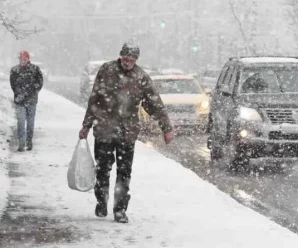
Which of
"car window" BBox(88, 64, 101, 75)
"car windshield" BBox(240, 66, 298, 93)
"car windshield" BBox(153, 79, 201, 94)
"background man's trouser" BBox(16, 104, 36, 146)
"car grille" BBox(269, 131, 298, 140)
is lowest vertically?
"car window" BBox(88, 64, 101, 75)

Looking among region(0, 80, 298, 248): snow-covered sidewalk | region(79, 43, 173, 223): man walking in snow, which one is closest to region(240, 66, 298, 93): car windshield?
region(0, 80, 298, 248): snow-covered sidewalk

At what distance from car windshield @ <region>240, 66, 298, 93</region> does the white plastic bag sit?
5415 millimetres

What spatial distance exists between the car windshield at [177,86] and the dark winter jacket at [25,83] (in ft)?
23.0

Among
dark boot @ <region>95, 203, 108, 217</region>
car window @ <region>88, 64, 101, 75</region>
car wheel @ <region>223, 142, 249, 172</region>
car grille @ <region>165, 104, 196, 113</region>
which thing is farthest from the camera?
car window @ <region>88, 64, 101, 75</region>

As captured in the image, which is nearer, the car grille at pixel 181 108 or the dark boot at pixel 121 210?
the dark boot at pixel 121 210

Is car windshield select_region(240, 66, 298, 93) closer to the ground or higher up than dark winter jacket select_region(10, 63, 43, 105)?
higher up

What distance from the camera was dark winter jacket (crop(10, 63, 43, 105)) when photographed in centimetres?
1308

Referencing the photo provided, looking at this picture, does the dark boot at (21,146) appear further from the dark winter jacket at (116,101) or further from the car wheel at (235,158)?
the dark winter jacket at (116,101)

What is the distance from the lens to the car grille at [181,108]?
1881cm

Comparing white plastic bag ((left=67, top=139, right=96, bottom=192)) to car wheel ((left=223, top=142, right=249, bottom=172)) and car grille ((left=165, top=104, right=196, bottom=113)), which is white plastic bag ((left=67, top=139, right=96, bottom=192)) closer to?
car wheel ((left=223, top=142, right=249, bottom=172))

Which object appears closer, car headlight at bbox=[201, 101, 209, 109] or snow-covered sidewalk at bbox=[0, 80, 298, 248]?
snow-covered sidewalk at bbox=[0, 80, 298, 248]

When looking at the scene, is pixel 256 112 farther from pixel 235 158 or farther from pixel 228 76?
pixel 228 76

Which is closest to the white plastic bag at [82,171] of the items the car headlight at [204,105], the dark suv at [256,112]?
the dark suv at [256,112]

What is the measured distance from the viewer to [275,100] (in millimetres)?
12156
